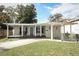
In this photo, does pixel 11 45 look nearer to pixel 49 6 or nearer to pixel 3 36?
pixel 3 36

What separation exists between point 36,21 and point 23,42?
2.25ft

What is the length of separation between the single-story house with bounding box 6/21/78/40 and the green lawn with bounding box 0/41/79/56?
0.27 metres

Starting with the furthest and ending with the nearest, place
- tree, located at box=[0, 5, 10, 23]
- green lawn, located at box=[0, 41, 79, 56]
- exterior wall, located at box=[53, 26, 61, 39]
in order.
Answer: exterior wall, located at box=[53, 26, 61, 39] → tree, located at box=[0, 5, 10, 23] → green lawn, located at box=[0, 41, 79, 56]

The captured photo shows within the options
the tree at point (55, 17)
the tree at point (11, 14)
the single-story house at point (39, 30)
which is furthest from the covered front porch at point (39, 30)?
the tree at point (11, 14)

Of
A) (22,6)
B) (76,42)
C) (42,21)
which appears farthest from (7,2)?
(76,42)

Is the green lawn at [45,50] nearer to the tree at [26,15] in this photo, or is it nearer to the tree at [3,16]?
the tree at [26,15]

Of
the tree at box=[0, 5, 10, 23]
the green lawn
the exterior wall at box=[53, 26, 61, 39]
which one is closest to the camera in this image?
the green lawn

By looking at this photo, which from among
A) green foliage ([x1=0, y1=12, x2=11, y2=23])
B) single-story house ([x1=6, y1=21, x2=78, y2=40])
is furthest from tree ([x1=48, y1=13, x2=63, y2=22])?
green foliage ([x1=0, y1=12, x2=11, y2=23])

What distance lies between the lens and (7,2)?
33.3 ft

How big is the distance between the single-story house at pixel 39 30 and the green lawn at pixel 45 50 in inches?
10.6

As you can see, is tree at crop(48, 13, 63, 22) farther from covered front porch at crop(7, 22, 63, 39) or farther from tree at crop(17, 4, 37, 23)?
tree at crop(17, 4, 37, 23)

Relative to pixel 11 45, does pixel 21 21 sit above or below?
above

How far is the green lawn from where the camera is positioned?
1012 centimetres

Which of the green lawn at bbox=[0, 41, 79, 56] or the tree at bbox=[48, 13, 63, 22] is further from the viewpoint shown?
the tree at bbox=[48, 13, 63, 22]
